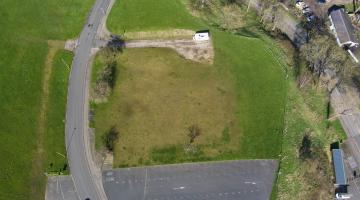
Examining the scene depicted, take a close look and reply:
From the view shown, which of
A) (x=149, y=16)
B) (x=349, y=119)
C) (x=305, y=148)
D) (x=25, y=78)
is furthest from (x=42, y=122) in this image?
(x=349, y=119)

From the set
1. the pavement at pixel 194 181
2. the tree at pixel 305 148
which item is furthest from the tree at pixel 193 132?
the tree at pixel 305 148

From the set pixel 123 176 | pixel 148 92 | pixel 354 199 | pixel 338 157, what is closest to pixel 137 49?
pixel 148 92

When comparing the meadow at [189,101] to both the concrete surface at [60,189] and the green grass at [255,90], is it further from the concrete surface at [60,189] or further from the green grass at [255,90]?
the concrete surface at [60,189]

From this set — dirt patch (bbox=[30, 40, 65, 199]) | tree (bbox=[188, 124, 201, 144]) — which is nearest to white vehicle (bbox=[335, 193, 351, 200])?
tree (bbox=[188, 124, 201, 144])

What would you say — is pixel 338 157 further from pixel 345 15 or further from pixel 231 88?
pixel 345 15

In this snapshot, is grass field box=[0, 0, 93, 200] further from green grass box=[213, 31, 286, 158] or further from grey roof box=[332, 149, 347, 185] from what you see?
grey roof box=[332, 149, 347, 185]
